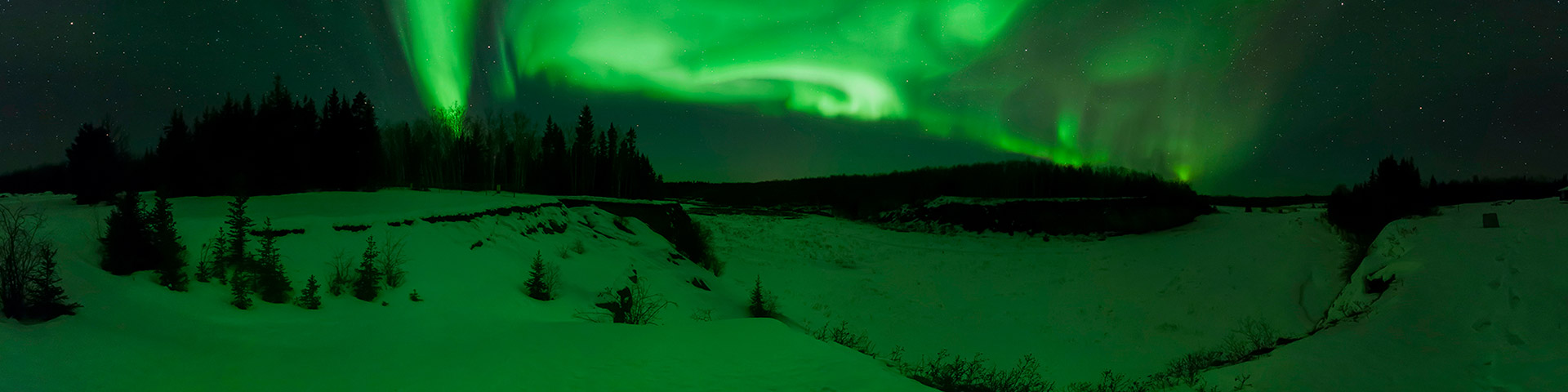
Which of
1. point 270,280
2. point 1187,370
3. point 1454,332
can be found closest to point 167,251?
point 270,280

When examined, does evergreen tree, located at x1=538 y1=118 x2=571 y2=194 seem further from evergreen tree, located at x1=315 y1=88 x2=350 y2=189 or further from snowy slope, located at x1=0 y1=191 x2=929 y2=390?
snowy slope, located at x1=0 y1=191 x2=929 y2=390

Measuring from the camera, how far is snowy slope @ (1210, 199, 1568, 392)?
7777 mm

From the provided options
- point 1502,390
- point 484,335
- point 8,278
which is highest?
point 8,278

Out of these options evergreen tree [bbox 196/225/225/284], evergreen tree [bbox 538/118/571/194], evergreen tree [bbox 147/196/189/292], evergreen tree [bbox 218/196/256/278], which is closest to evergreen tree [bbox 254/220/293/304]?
evergreen tree [bbox 218/196/256/278]

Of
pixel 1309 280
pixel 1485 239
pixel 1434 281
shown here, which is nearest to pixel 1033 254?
pixel 1309 280

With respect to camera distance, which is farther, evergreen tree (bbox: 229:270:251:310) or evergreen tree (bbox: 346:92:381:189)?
evergreen tree (bbox: 346:92:381:189)

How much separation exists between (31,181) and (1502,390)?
102ft

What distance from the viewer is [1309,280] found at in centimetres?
2138

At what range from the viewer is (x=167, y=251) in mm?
7230

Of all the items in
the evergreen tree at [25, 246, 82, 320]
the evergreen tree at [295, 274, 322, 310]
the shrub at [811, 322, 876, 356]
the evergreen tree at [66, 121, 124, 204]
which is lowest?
the shrub at [811, 322, 876, 356]

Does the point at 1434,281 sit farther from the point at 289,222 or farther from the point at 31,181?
the point at 31,181

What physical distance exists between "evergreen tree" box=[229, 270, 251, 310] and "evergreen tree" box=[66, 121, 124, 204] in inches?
423

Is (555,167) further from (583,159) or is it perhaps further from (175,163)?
(175,163)

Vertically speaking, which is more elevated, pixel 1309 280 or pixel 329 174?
pixel 329 174
